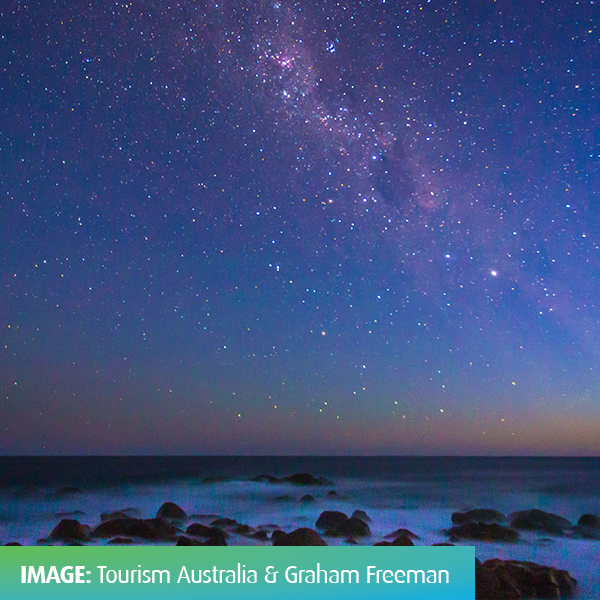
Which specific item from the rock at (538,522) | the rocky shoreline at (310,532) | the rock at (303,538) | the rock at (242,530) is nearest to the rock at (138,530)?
the rocky shoreline at (310,532)

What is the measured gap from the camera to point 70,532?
796 centimetres

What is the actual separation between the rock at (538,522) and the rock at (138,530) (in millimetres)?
5953

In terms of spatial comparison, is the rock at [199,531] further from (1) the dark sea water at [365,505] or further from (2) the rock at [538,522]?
(2) the rock at [538,522]

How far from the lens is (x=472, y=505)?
1631cm

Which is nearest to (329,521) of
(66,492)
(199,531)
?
(199,531)

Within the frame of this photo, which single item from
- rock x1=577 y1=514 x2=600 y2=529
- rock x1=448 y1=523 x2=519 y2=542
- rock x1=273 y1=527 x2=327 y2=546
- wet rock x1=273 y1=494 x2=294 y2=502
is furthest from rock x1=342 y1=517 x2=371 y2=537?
wet rock x1=273 y1=494 x2=294 y2=502

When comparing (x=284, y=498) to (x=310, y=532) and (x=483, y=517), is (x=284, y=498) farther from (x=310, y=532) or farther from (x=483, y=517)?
(x=310, y=532)

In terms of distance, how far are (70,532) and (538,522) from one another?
8.08 meters

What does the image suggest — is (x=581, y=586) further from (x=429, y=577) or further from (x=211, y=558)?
(x=211, y=558)

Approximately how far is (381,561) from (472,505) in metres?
13.8

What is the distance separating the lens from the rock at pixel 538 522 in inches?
342

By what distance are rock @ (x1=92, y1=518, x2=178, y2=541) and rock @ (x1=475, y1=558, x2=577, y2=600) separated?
4794 mm

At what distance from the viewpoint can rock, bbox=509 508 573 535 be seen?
342 inches

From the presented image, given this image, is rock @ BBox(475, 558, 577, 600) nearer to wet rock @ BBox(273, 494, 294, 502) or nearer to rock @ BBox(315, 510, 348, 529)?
rock @ BBox(315, 510, 348, 529)
